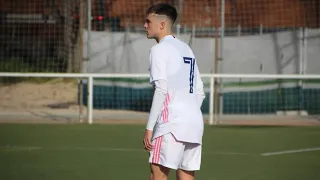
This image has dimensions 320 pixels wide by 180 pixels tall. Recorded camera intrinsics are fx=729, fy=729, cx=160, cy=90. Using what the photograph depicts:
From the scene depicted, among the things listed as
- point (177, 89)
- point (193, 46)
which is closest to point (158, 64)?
point (177, 89)

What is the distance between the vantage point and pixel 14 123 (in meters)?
15.7

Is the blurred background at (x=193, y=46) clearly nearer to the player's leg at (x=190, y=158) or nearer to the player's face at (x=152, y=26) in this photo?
the player's leg at (x=190, y=158)

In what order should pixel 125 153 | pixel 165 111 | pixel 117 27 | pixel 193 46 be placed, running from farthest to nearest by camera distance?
Result: pixel 117 27 < pixel 193 46 < pixel 125 153 < pixel 165 111

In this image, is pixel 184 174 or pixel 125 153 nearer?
pixel 184 174

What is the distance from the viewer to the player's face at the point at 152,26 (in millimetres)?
5340

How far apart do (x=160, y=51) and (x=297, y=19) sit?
13690mm

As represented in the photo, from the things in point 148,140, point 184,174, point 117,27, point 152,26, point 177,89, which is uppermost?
point 117,27

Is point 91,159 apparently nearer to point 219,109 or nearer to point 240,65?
point 219,109

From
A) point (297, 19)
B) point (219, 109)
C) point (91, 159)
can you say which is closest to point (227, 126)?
point (219, 109)

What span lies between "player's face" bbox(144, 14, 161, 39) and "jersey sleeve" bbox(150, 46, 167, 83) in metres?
0.19

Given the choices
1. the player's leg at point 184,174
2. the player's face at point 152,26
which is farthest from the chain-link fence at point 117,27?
the player's face at point 152,26

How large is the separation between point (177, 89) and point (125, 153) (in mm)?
5667

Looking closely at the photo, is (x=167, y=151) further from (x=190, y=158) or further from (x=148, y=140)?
(x=190, y=158)

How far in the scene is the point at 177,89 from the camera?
17.3 ft
